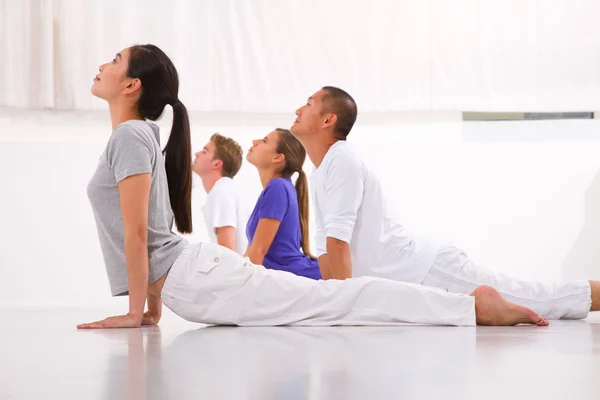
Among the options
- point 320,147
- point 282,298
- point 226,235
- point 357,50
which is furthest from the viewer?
point 357,50

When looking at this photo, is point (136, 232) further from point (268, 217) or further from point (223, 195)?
point (223, 195)

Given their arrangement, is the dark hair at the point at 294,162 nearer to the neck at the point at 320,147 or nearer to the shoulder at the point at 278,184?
the shoulder at the point at 278,184

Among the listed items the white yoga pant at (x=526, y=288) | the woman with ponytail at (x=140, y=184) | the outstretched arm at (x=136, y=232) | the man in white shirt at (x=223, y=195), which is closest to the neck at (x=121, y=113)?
the woman with ponytail at (x=140, y=184)

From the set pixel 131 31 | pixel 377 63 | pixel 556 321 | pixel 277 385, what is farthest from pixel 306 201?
pixel 277 385

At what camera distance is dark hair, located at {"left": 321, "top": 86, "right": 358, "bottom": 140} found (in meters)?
2.90

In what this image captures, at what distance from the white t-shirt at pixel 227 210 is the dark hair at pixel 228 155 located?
101mm

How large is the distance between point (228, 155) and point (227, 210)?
0.37m

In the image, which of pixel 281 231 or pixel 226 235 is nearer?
pixel 281 231

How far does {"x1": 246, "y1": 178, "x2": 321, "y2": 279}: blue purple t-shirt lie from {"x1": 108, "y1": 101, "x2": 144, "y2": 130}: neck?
96 cm

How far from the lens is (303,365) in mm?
1267

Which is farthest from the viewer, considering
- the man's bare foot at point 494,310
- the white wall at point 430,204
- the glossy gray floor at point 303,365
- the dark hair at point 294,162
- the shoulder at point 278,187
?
the white wall at point 430,204

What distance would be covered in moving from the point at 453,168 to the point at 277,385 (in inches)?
154

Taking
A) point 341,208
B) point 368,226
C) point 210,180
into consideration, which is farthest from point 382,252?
point 210,180

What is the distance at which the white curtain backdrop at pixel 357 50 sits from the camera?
15.8 ft
